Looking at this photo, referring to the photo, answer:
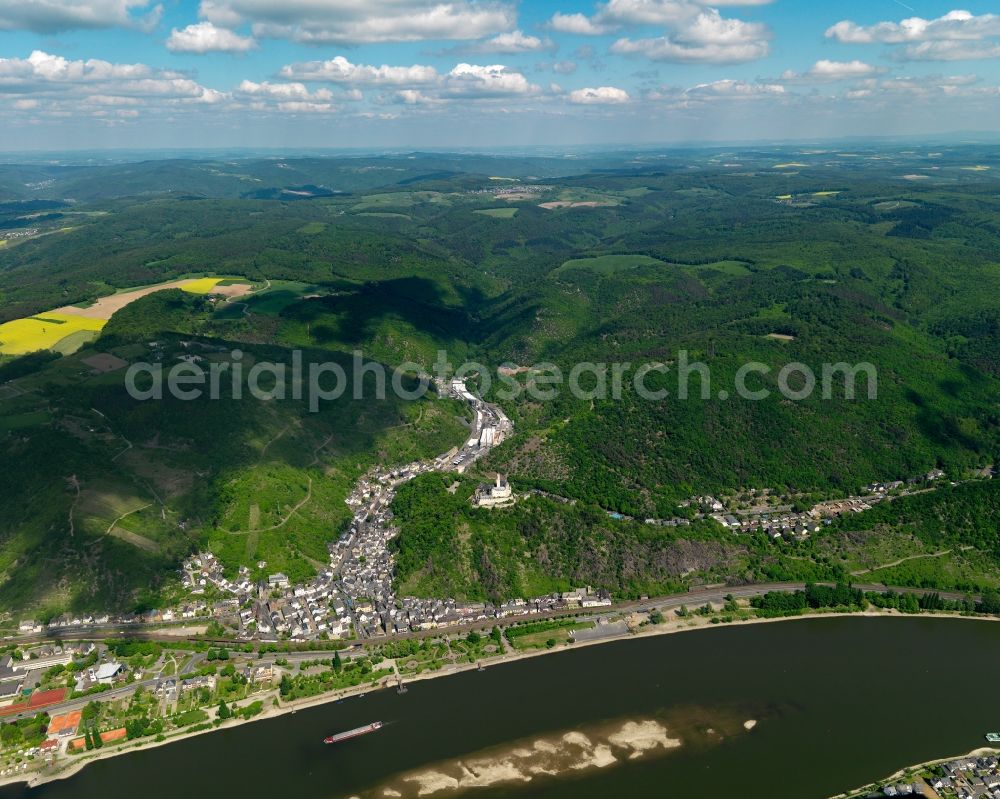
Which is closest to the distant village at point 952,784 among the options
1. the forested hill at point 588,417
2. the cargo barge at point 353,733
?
the forested hill at point 588,417

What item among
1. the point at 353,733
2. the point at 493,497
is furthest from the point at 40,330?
the point at 353,733

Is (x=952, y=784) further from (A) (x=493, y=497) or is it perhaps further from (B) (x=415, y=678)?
(A) (x=493, y=497)

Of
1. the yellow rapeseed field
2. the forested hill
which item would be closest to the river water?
the forested hill

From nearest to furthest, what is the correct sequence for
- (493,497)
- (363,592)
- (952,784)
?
(952,784), (363,592), (493,497)

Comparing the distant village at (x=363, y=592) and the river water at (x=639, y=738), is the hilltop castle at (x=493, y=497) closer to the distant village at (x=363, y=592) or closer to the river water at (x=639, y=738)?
the distant village at (x=363, y=592)

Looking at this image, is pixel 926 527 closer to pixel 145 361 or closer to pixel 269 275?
pixel 145 361
